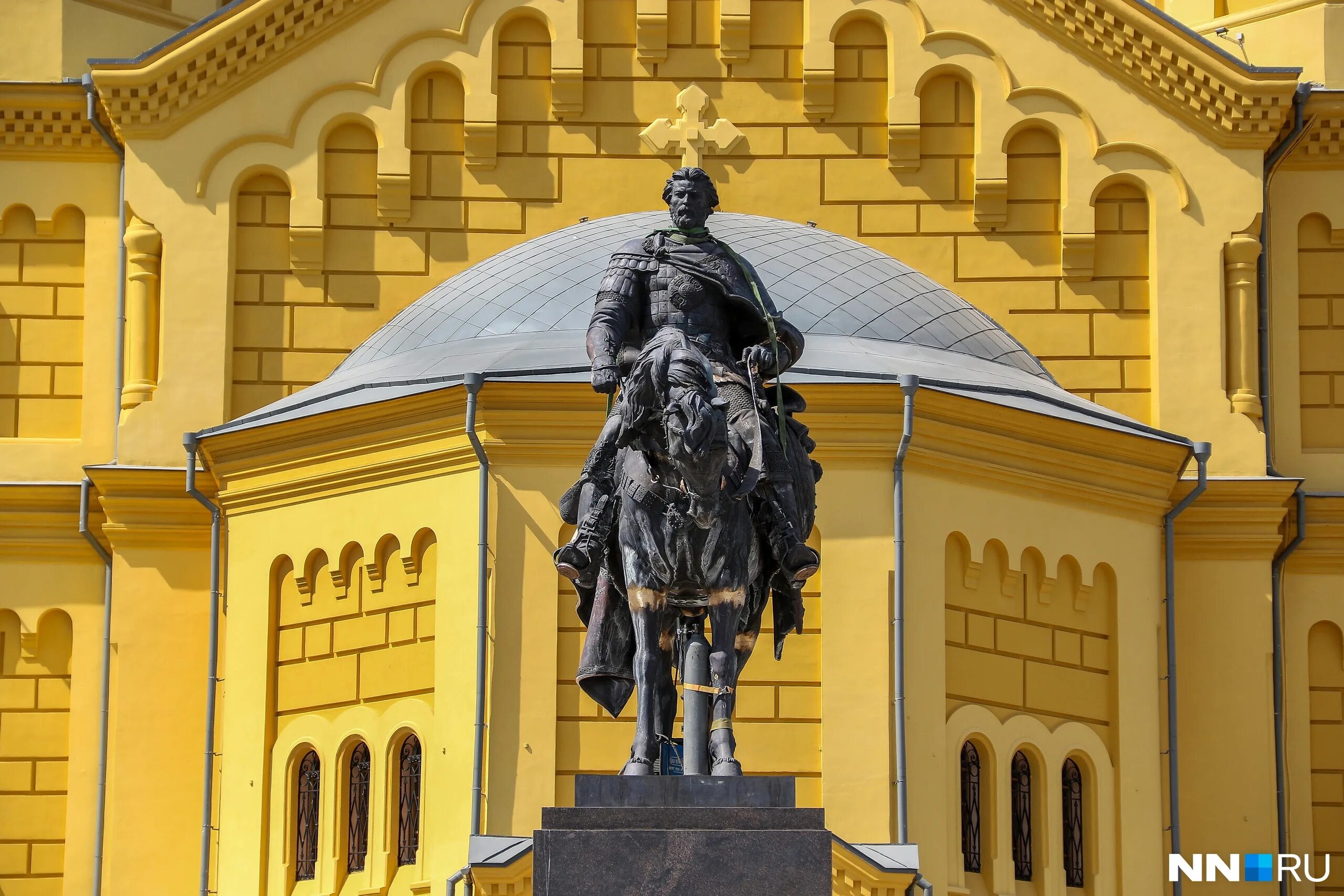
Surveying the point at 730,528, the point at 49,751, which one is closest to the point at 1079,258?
the point at 49,751

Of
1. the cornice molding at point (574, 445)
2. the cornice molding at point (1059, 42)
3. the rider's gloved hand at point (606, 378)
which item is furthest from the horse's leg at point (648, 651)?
the cornice molding at point (1059, 42)

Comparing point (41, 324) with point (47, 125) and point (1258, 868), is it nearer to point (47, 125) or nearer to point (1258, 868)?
point (47, 125)

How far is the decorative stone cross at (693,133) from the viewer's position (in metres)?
30.0

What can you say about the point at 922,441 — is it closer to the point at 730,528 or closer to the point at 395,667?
the point at 395,667

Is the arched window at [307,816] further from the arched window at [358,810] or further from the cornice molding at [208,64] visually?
the cornice molding at [208,64]

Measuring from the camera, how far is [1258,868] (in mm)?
28188

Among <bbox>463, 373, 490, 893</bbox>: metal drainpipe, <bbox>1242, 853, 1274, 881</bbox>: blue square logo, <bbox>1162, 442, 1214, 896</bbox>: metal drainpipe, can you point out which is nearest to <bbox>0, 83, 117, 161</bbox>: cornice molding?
<bbox>463, 373, 490, 893</bbox>: metal drainpipe

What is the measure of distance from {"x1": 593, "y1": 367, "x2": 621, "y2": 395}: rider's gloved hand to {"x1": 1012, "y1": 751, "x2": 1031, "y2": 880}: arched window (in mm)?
10905

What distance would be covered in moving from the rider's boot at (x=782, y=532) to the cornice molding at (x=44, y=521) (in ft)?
47.4

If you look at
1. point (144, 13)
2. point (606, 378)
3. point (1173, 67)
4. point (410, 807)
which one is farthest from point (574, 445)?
point (606, 378)

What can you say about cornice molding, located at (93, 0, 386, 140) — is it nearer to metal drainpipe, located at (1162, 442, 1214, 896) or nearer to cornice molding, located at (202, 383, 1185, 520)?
cornice molding, located at (202, 383, 1185, 520)

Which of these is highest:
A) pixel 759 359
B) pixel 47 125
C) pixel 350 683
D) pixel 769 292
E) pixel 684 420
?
pixel 47 125

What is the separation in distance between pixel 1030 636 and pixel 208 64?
956cm

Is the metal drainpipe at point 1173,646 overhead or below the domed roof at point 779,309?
below
